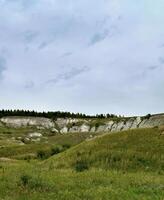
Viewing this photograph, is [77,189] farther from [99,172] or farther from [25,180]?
[99,172]

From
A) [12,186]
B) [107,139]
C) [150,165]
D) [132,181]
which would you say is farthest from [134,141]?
[12,186]

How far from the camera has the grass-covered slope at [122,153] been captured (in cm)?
4503

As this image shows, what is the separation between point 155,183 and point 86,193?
6557mm

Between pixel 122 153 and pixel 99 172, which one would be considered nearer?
pixel 99 172

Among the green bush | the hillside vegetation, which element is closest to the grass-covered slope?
the hillside vegetation

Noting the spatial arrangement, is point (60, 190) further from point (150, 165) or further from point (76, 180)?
point (150, 165)

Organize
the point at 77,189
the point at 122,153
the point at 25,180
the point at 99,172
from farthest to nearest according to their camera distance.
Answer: the point at 122,153, the point at 99,172, the point at 25,180, the point at 77,189

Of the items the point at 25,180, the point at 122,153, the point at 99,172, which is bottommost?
the point at 99,172

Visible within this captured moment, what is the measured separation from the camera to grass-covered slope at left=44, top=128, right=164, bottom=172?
45.0 meters

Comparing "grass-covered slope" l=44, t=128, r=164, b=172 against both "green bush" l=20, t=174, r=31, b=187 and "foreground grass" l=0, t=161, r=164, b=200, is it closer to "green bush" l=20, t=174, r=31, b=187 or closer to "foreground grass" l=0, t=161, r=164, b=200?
"foreground grass" l=0, t=161, r=164, b=200

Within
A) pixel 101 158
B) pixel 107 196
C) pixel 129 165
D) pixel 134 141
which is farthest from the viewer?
pixel 134 141

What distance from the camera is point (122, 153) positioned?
4831 centimetres

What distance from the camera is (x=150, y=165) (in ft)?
147

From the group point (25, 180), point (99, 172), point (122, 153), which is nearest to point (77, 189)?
point (25, 180)
